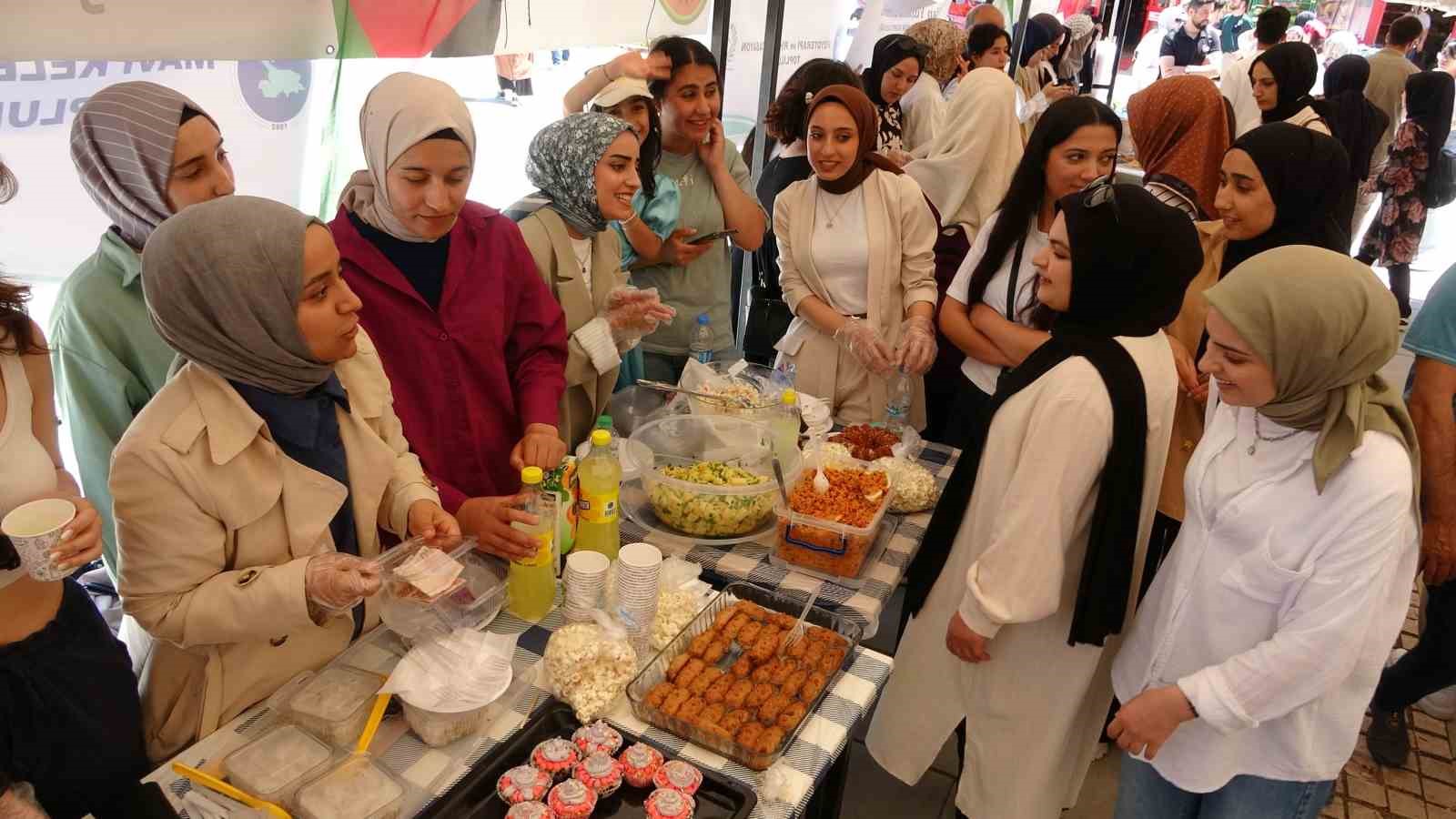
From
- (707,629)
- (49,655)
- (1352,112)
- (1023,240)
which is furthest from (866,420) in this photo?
(1352,112)

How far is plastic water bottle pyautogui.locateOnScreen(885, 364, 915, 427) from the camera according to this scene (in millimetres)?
2955

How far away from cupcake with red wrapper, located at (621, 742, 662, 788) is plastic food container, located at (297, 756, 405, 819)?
1.16ft

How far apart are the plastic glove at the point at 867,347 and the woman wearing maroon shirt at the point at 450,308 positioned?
1.06 m

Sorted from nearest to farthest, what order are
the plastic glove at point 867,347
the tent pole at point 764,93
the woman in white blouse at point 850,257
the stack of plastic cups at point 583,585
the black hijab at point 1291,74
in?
the stack of plastic cups at point 583,585 < the plastic glove at point 867,347 < the woman in white blouse at point 850,257 < the black hijab at point 1291,74 < the tent pole at point 764,93

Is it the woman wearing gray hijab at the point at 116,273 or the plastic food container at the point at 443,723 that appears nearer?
the plastic food container at the point at 443,723

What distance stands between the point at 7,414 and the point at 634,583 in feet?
3.75

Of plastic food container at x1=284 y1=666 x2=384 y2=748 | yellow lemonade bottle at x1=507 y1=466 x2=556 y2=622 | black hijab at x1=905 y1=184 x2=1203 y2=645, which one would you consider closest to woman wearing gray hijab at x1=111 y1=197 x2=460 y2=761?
plastic food container at x1=284 y1=666 x2=384 y2=748

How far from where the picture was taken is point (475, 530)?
183 cm

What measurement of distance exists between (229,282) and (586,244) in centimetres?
127

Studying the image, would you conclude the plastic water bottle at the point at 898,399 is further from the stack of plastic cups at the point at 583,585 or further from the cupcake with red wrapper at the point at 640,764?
the cupcake with red wrapper at the point at 640,764

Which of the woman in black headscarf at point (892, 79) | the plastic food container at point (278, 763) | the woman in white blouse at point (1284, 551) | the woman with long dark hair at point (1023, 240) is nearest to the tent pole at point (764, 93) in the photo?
the woman in black headscarf at point (892, 79)

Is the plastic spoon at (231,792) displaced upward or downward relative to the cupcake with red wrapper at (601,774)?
upward

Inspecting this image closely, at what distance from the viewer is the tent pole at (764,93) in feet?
16.6

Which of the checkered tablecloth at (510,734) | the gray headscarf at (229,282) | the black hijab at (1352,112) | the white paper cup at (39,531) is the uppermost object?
the black hijab at (1352,112)
